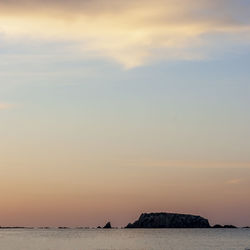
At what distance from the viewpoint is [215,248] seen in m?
184

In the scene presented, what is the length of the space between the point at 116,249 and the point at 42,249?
751 inches

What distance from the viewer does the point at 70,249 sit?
173 m

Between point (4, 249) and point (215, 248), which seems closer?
point (4, 249)

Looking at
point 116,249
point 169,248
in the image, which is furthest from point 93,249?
point 169,248

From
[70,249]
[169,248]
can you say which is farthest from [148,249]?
[70,249]

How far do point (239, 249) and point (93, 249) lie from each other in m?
37.4

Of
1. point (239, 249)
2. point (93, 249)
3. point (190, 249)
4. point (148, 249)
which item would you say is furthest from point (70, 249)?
Result: point (239, 249)

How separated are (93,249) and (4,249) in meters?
22.7

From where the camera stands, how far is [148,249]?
175 meters

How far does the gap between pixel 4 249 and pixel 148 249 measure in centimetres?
3631

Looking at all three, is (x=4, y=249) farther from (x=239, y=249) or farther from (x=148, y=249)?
(x=239, y=249)

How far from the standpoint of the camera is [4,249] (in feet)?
552

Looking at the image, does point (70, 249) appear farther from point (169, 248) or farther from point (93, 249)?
point (169, 248)

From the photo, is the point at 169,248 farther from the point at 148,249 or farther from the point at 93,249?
the point at 93,249
